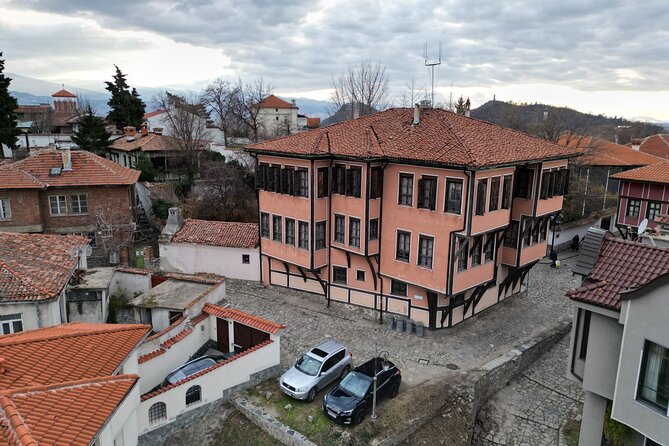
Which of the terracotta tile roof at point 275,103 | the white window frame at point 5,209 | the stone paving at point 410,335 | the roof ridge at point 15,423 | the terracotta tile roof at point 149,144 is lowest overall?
the stone paving at point 410,335

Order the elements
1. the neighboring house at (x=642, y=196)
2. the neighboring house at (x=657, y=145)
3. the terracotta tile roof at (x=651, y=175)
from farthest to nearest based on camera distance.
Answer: the neighboring house at (x=657, y=145), the neighboring house at (x=642, y=196), the terracotta tile roof at (x=651, y=175)

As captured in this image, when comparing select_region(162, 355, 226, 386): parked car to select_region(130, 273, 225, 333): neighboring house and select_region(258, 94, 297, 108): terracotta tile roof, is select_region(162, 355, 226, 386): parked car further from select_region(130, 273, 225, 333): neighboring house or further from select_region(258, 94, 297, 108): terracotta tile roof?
select_region(258, 94, 297, 108): terracotta tile roof

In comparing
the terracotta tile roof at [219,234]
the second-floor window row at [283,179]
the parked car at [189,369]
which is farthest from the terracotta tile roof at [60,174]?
the parked car at [189,369]

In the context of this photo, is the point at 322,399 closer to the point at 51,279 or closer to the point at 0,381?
the point at 0,381

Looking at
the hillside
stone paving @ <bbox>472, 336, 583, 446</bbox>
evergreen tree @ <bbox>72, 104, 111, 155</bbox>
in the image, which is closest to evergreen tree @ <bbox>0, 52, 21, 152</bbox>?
evergreen tree @ <bbox>72, 104, 111, 155</bbox>

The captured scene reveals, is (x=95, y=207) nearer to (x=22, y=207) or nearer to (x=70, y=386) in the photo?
(x=22, y=207)

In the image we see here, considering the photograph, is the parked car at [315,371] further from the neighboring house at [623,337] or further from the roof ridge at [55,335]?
the neighboring house at [623,337]
